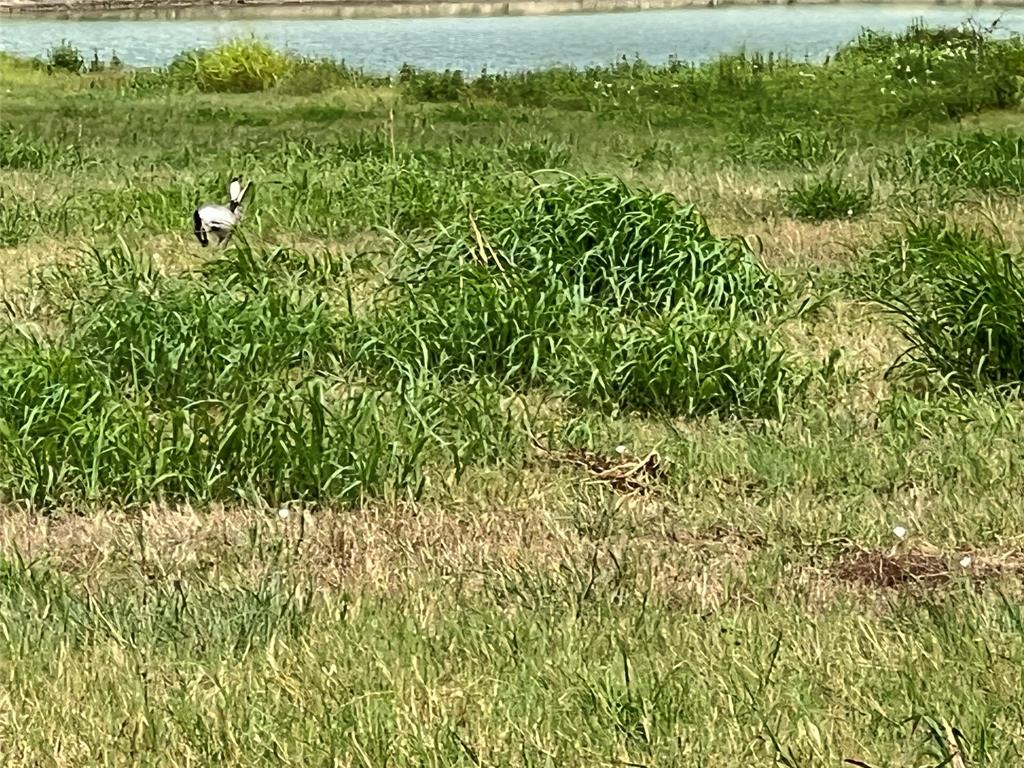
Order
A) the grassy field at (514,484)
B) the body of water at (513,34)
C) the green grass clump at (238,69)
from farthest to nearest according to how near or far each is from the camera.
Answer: the body of water at (513,34)
the green grass clump at (238,69)
the grassy field at (514,484)

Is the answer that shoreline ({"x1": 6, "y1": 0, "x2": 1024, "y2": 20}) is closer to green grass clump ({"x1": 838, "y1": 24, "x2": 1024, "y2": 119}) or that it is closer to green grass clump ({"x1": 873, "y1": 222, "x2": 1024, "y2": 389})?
green grass clump ({"x1": 838, "y1": 24, "x2": 1024, "y2": 119})

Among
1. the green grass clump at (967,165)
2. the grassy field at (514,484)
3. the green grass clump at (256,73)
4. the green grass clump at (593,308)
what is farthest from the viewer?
the green grass clump at (256,73)

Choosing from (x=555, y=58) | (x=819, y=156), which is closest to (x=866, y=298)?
(x=819, y=156)

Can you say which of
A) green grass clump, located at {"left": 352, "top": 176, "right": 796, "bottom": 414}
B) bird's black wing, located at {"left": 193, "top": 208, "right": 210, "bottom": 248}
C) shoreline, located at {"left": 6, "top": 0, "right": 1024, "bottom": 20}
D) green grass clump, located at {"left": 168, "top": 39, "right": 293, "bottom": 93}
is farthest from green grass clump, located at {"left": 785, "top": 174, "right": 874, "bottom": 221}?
shoreline, located at {"left": 6, "top": 0, "right": 1024, "bottom": 20}

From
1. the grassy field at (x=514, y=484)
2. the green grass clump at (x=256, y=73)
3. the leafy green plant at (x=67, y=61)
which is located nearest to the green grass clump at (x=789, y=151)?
→ the grassy field at (x=514, y=484)

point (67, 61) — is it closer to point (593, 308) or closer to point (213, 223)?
point (213, 223)

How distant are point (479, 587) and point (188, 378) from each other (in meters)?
2.14

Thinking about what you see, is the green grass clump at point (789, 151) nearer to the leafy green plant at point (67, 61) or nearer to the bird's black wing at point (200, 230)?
the bird's black wing at point (200, 230)

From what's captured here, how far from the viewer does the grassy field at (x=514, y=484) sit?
295 cm

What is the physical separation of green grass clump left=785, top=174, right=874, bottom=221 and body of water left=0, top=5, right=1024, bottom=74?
14.9 metres

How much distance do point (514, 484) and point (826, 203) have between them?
559 cm

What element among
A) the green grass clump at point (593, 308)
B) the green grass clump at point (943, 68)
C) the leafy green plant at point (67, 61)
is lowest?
the leafy green plant at point (67, 61)

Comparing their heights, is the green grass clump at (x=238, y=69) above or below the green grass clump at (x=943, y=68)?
below

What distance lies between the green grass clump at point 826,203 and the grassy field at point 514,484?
0.08 ft
